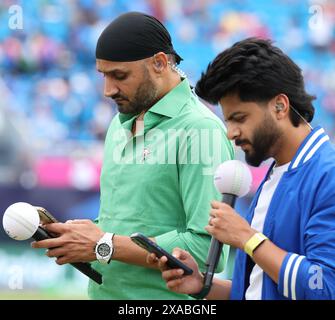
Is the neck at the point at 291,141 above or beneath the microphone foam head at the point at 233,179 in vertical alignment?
above

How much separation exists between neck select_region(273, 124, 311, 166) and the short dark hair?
3cm

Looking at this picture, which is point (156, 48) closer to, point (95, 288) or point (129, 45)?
point (129, 45)

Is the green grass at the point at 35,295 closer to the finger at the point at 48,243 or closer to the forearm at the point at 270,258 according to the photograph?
the finger at the point at 48,243

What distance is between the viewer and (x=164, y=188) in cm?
288

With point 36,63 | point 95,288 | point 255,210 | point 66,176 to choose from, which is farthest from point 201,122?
point 36,63

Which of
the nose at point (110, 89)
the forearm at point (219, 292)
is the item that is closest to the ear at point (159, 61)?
the nose at point (110, 89)

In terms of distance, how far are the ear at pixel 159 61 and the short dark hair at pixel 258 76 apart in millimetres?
556

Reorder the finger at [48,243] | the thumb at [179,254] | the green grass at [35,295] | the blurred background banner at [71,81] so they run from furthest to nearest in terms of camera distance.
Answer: the blurred background banner at [71,81] < the green grass at [35,295] < the finger at [48,243] < the thumb at [179,254]

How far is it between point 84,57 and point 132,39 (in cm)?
735

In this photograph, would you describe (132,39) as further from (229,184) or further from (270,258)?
(270,258)

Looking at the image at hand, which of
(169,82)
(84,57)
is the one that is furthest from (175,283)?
A: (84,57)

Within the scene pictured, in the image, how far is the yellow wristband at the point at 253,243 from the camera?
2.21m

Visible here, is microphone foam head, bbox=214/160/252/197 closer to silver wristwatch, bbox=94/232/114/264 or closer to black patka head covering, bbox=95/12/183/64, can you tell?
silver wristwatch, bbox=94/232/114/264

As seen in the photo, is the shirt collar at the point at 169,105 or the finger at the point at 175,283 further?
the shirt collar at the point at 169,105
